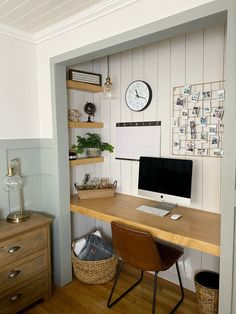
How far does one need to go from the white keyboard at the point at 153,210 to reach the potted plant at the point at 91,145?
0.82 metres

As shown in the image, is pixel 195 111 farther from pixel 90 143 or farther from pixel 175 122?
pixel 90 143

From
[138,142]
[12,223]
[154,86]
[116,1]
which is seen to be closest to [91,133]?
[138,142]

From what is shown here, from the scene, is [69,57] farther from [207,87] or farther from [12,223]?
[12,223]

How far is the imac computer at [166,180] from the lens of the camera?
2.03 metres

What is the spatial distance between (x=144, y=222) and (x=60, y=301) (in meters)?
1.12

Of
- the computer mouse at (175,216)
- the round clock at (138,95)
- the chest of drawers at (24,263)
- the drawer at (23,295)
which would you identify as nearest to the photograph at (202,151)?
the computer mouse at (175,216)

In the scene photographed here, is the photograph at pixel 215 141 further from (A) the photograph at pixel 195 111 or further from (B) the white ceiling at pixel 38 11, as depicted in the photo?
(B) the white ceiling at pixel 38 11

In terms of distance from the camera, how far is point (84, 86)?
2.59m

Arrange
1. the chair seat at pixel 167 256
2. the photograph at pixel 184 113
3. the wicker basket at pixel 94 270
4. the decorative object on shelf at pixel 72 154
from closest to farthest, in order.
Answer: the chair seat at pixel 167 256, the photograph at pixel 184 113, the wicker basket at pixel 94 270, the decorative object on shelf at pixel 72 154

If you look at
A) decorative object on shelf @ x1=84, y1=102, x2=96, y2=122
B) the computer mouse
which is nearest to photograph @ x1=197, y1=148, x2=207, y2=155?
the computer mouse

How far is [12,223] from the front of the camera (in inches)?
85.0

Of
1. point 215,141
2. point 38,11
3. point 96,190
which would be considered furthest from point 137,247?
point 38,11

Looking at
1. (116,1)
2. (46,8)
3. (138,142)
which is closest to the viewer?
(116,1)

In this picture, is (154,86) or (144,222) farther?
(154,86)
